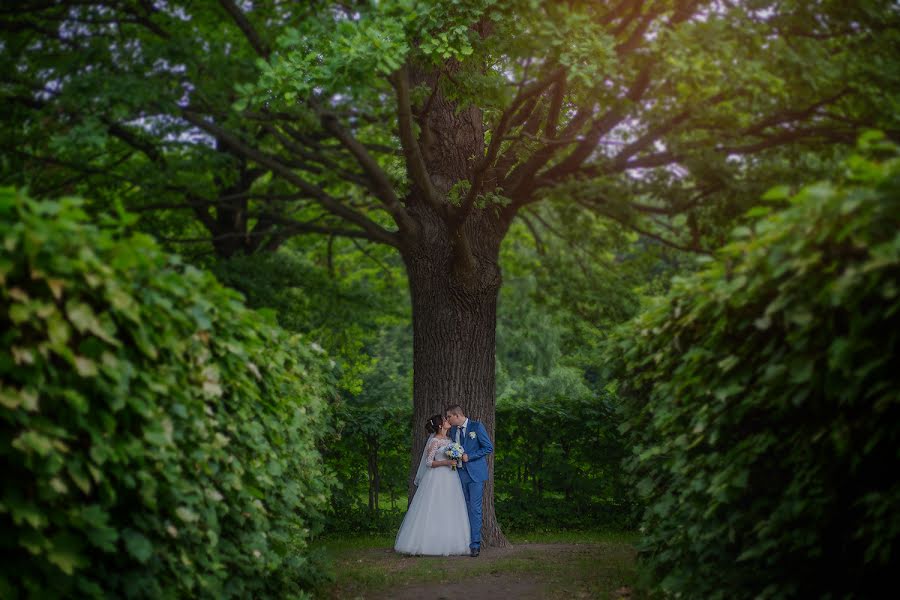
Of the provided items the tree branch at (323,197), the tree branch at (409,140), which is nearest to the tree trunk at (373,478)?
the tree branch at (323,197)

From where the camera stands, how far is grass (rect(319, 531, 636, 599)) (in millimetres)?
8992

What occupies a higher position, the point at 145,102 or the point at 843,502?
the point at 145,102

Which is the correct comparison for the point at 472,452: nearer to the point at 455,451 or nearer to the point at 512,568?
the point at 455,451

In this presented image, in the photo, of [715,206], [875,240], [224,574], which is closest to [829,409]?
[875,240]

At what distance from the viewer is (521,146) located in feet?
39.1

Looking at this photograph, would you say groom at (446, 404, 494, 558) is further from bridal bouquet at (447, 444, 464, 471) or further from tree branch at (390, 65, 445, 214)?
tree branch at (390, 65, 445, 214)

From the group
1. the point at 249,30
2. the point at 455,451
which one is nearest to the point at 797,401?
the point at 455,451

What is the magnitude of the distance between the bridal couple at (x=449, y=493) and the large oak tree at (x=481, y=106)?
15.7 inches

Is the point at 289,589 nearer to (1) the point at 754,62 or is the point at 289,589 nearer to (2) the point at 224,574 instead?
(2) the point at 224,574

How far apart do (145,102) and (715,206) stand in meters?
8.06

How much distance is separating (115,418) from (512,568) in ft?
22.3

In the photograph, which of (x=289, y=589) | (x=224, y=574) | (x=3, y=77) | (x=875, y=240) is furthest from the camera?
(x=3, y=77)

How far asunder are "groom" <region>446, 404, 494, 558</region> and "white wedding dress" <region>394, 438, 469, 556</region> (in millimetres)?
138

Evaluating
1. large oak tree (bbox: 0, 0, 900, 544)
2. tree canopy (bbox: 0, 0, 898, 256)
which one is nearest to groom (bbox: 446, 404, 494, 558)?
large oak tree (bbox: 0, 0, 900, 544)
